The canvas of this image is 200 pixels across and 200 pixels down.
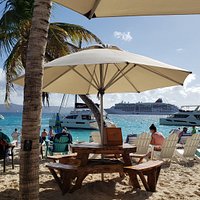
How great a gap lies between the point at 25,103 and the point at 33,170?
64cm

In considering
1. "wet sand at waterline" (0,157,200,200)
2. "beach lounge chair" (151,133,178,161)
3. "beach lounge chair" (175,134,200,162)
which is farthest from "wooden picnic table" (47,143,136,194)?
"beach lounge chair" (175,134,200,162)

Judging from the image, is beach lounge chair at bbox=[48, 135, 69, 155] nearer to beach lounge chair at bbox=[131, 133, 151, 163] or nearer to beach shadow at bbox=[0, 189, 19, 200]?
beach lounge chair at bbox=[131, 133, 151, 163]

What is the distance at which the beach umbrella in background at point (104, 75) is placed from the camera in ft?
14.4

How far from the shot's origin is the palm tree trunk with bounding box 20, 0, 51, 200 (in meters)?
2.74

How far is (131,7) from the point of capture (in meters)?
3.18

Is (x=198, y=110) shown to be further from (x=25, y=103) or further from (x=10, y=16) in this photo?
(x=25, y=103)

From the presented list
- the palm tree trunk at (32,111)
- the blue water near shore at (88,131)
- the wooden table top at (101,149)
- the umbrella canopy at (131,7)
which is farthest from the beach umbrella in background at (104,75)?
the blue water near shore at (88,131)

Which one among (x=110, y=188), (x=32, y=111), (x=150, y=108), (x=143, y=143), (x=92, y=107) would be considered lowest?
(x=110, y=188)

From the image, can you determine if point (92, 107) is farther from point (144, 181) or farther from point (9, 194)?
point (9, 194)

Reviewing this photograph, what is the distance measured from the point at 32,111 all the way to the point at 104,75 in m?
2.82

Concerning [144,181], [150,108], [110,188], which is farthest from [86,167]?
[150,108]

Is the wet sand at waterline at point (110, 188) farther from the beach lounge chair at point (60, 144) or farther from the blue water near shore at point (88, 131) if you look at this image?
the blue water near shore at point (88, 131)

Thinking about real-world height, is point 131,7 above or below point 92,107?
above

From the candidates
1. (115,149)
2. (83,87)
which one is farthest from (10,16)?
(115,149)
